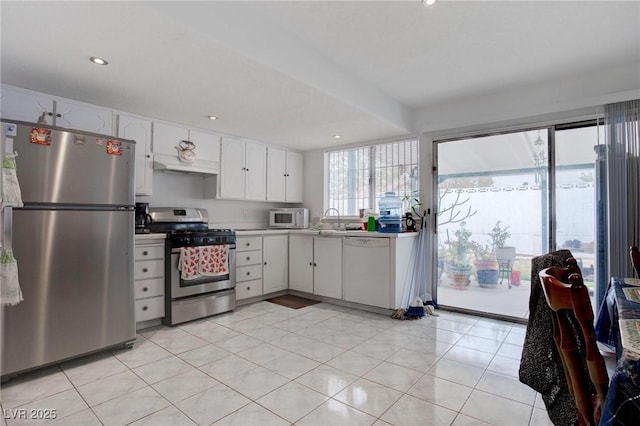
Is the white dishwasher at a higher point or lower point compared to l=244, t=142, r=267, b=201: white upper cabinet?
lower

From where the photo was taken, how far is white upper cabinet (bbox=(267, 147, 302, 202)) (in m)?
4.93

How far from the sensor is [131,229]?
276 centimetres

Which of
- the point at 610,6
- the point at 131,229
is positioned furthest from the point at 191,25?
the point at 610,6

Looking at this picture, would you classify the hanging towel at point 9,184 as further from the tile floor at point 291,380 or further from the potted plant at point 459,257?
the potted plant at point 459,257

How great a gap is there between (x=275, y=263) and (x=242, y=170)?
1.36 meters

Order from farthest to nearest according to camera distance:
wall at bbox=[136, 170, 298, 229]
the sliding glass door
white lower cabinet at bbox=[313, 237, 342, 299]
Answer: white lower cabinet at bbox=[313, 237, 342, 299], wall at bbox=[136, 170, 298, 229], the sliding glass door

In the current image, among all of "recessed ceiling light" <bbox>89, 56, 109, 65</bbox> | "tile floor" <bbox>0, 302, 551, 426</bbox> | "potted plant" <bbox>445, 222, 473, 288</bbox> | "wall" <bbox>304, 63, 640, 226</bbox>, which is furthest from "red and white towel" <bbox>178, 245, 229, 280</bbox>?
"potted plant" <bbox>445, 222, 473, 288</bbox>

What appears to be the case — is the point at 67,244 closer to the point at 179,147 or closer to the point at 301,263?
the point at 179,147

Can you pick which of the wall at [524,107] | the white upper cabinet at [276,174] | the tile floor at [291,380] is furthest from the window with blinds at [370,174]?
the tile floor at [291,380]

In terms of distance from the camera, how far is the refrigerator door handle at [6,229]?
82.6 inches

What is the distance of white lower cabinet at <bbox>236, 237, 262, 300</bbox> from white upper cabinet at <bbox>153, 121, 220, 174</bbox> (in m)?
1.01

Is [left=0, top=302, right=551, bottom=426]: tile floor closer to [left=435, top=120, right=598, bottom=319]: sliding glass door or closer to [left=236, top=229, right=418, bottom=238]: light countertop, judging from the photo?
[left=435, top=120, right=598, bottom=319]: sliding glass door

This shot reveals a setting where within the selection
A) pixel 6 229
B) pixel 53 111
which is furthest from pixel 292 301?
pixel 53 111

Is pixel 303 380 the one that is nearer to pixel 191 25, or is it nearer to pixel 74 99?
pixel 191 25
